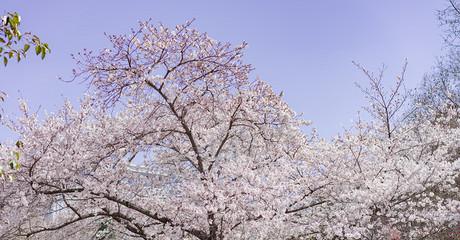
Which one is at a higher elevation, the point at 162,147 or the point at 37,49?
the point at 162,147

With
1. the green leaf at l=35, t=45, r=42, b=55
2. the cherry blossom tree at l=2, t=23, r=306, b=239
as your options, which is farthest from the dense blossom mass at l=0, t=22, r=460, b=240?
the green leaf at l=35, t=45, r=42, b=55

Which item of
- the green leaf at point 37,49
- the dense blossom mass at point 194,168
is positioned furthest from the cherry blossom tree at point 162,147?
the green leaf at point 37,49

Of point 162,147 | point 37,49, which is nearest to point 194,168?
point 162,147

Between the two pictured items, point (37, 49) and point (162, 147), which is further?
point (162, 147)

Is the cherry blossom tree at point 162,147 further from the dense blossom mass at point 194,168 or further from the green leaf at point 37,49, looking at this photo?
the green leaf at point 37,49

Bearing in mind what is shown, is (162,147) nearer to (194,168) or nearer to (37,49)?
(194,168)

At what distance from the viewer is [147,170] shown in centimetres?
866

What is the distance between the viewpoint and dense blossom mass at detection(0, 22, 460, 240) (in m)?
6.80

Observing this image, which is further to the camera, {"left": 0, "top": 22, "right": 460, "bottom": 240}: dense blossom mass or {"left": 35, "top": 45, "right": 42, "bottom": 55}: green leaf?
{"left": 0, "top": 22, "right": 460, "bottom": 240}: dense blossom mass

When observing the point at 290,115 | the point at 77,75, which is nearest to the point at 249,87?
the point at 290,115

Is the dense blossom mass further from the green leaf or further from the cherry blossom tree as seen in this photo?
the green leaf

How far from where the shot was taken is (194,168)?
877 cm

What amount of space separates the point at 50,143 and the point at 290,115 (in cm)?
407

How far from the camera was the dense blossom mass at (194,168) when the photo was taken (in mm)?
6805
